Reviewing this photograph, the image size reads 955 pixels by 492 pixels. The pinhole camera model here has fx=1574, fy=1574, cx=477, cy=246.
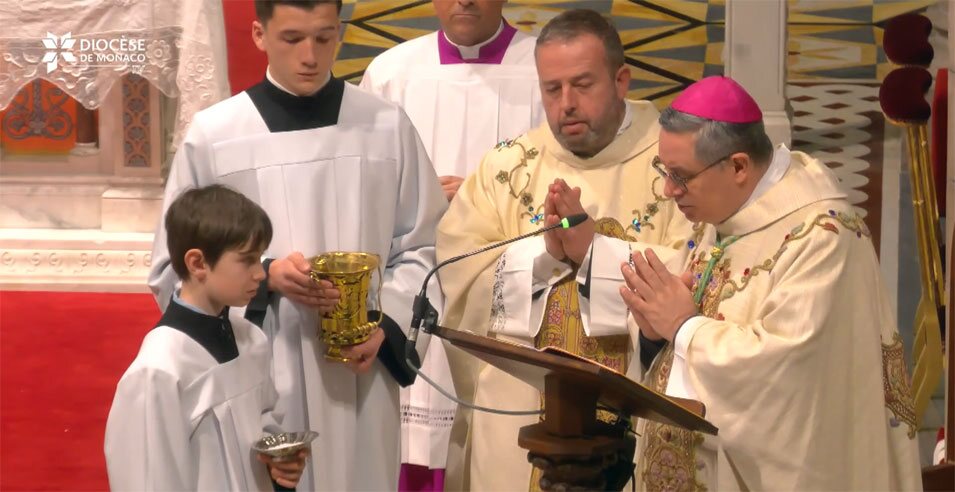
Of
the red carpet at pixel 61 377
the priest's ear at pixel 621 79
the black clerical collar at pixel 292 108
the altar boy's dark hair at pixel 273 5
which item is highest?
the altar boy's dark hair at pixel 273 5

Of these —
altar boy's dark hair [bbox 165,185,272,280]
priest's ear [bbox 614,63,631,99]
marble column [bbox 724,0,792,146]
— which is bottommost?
altar boy's dark hair [bbox 165,185,272,280]

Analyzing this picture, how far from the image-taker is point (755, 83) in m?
6.54

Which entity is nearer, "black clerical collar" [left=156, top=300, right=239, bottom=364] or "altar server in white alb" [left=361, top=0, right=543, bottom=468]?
"black clerical collar" [left=156, top=300, right=239, bottom=364]

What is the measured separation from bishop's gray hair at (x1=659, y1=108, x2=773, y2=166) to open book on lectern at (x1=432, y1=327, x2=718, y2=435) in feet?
2.06

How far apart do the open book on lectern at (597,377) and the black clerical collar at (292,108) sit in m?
0.87

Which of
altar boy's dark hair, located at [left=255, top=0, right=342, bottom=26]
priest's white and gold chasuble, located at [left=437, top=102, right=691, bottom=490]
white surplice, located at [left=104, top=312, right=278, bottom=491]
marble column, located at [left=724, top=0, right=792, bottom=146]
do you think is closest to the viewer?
white surplice, located at [left=104, top=312, right=278, bottom=491]

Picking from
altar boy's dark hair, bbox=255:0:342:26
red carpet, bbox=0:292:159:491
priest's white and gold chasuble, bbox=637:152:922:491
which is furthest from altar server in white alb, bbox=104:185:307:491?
red carpet, bbox=0:292:159:491

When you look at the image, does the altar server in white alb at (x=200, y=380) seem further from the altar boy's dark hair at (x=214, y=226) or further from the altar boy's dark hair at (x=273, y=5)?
the altar boy's dark hair at (x=273, y=5)

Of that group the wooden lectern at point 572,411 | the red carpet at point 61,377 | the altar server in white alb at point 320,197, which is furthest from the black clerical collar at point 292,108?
the red carpet at point 61,377

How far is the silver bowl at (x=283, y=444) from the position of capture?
3682 mm

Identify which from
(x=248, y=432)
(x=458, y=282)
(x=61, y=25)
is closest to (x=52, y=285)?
(x=61, y=25)

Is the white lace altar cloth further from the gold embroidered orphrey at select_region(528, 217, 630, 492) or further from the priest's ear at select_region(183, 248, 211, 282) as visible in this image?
the priest's ear at select_region(183, 248, 211, 282)

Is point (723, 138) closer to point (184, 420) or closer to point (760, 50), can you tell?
point (184, 420)

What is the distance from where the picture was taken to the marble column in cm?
653
